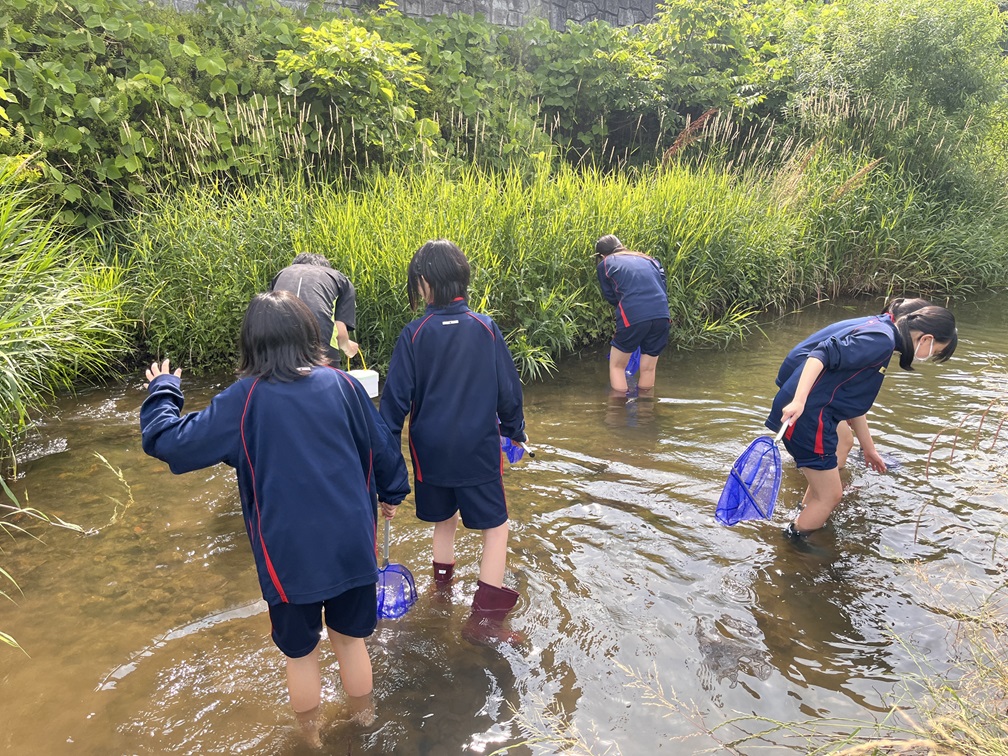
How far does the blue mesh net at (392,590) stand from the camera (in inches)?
120

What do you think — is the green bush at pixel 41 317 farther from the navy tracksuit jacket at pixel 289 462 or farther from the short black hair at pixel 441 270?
the short black hair at pixel 441 270

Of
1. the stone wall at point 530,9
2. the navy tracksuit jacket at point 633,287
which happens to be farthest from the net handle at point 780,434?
the stone wall at point 530,9

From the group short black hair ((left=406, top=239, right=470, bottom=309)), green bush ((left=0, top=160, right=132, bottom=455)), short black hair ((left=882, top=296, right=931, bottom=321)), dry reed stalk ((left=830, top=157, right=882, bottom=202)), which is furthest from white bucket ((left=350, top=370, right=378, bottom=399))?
dry reed stalk ((left=830, top=157, right=882, bottom=202))

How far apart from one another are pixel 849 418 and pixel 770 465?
56 centimetres

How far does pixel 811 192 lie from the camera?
875cm

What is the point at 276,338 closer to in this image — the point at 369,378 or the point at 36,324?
the point at 369,378

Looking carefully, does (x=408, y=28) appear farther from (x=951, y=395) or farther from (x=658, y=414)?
(x=951, y=395)

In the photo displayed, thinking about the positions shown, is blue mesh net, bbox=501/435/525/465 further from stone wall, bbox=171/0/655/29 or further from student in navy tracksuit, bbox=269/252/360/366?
stone wall, bbox=171/0/655/29

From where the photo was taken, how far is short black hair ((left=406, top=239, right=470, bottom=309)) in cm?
289

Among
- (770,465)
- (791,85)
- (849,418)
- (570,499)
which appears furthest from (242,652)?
(791,85)

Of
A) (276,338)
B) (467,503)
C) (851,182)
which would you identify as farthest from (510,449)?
(851,182)

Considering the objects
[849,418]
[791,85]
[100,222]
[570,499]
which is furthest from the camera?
[791,85]

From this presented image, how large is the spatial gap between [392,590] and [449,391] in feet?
2.96

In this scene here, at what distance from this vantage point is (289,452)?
86.8 inches
